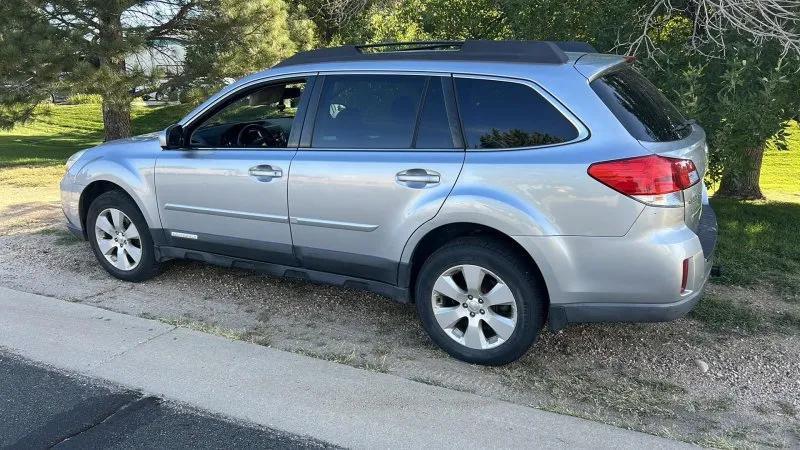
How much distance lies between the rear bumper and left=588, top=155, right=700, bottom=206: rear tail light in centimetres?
21

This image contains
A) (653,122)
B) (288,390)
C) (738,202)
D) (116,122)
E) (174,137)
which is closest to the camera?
(288,390)

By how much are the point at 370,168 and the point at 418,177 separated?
0.33 meters

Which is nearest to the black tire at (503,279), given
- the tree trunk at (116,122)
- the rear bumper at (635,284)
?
the rear bumper at (635,284)

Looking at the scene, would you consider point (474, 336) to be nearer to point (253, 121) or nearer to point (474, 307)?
point (474, 307)

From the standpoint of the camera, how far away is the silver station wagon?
11.6ft

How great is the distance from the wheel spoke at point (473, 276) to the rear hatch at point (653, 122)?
43.9 inches

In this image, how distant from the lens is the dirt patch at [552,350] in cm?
349

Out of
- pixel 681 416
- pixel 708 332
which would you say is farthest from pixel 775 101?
pixel 681 416

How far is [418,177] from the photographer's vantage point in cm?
396

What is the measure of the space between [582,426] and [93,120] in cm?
2633

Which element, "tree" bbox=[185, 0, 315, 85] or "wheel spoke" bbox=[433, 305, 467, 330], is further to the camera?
"tree" bbox=[185, 0, 315, 85]

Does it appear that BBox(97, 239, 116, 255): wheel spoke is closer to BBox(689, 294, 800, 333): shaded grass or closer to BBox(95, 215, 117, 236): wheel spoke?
BBox(95, 215, 117, 236): wheel spoke

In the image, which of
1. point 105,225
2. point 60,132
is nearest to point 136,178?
point 105,225

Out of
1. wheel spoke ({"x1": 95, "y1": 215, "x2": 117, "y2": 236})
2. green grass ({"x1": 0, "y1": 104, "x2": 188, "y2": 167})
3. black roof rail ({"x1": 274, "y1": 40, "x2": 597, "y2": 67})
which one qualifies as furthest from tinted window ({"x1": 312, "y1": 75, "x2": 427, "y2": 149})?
green grass ({"x1": 0, "y1": 104, "x2": 188, "y2": 167})
